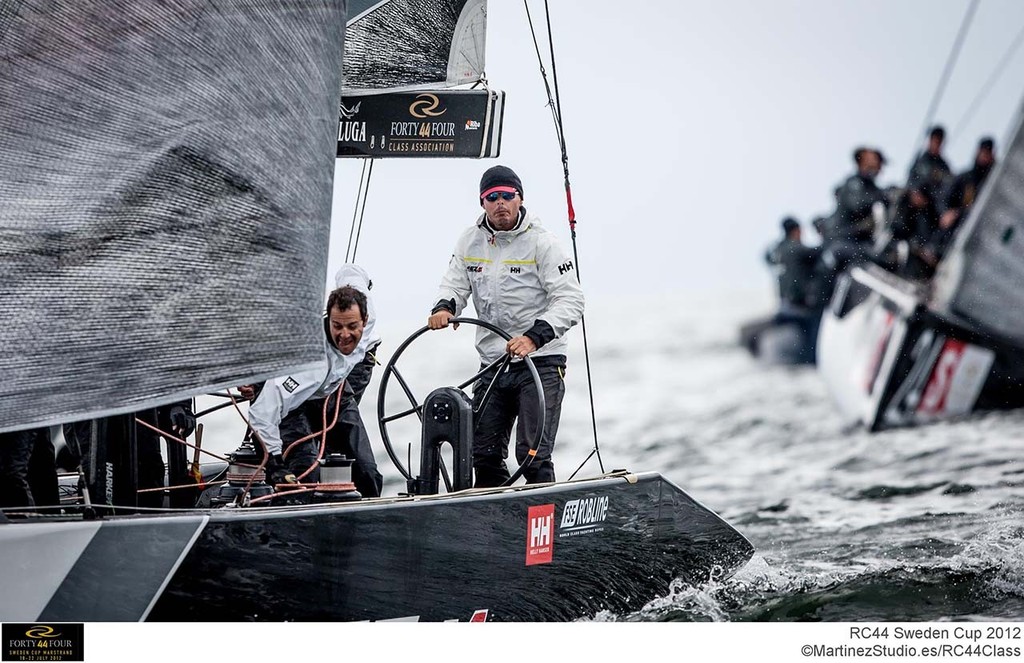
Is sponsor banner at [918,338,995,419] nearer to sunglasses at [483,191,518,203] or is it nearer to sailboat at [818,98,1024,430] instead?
sailboat at [818,98,1024,430]

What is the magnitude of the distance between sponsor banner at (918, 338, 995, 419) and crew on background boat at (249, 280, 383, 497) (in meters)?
7.78

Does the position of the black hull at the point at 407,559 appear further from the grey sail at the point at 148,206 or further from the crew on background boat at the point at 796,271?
the crew on background boat at the point at 796,271

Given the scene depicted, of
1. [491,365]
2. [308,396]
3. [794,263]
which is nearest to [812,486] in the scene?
[794,263]

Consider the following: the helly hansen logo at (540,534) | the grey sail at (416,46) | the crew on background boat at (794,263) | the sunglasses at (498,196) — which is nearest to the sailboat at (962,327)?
the crew on background boat at (794,263)

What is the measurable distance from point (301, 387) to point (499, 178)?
3.51 ft

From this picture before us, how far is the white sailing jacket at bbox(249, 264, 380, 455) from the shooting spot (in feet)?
15.7

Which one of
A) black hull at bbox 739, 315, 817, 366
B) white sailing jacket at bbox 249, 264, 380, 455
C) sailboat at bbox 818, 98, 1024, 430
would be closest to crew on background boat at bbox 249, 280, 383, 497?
white sailing jacket at bbox 249, 264, 380, 455

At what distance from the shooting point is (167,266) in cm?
399

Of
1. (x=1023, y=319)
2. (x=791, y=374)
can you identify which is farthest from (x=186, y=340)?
(x=791, y=374)

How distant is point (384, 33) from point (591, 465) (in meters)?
8.08

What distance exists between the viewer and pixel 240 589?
170 inches

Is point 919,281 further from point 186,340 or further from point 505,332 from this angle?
point 186,340

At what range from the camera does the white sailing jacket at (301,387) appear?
15.7 ft
